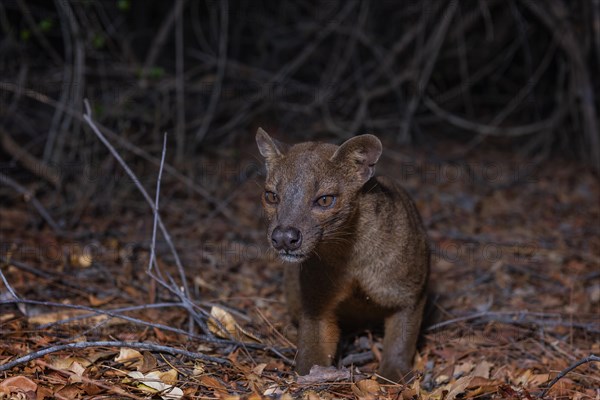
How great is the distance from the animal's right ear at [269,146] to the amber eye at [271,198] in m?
0.30

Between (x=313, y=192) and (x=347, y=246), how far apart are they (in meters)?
0.45

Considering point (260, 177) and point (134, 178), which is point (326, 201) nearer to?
point (134, 178)

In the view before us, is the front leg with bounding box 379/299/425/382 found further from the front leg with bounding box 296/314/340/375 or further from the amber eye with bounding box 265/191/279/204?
the amber eye with bounding box 265/191/279/204

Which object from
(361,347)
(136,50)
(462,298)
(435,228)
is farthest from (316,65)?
(361,347)

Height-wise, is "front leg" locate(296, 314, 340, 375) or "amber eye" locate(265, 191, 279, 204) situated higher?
"amber eye" locate(265, 191, 279, 204)

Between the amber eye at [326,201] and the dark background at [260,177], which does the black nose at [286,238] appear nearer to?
the amber eye at [326,201]

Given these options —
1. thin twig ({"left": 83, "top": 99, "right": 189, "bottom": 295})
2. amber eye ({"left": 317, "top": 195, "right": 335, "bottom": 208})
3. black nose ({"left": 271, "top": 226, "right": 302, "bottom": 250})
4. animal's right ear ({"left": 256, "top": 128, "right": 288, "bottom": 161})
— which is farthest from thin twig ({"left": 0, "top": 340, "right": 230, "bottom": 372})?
animal's right ear ({"left": 256, "top": 128, "right": 288, "bottom": 161})

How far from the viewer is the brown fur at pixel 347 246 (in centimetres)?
379

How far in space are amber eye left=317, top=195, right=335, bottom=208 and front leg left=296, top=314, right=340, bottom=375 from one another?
793 mm

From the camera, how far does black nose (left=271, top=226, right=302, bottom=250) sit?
355cm

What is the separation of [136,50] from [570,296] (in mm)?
7633

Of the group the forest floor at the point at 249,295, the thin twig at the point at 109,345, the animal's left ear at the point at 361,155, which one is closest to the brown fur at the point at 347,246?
the animal's left ear at the point at 361,155

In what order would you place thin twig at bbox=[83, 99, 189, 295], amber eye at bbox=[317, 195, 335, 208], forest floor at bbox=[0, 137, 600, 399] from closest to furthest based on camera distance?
forest floor at bbox=[0, 137, 600, 399]
amber eye at bbox=[317, 195, 335, 208]
thin twig at bbox=[83, 99, 189, 295]

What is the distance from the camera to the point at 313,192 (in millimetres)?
3781
